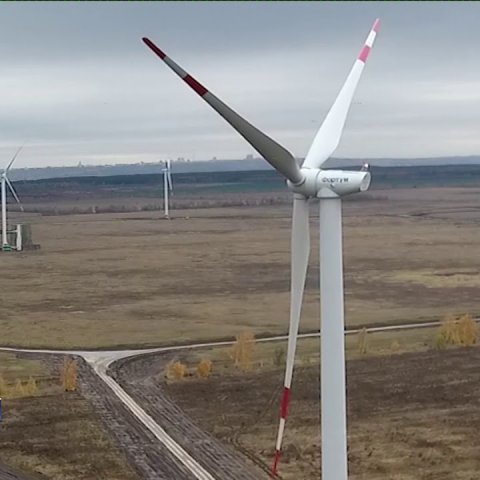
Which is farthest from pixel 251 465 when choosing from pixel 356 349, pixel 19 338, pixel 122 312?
pixel 122 312

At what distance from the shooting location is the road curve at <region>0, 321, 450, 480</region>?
35625 mm

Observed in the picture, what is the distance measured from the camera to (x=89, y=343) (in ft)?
189

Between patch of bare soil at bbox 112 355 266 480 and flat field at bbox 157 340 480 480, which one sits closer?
patch of bare soil at bbox 112 355 266 480

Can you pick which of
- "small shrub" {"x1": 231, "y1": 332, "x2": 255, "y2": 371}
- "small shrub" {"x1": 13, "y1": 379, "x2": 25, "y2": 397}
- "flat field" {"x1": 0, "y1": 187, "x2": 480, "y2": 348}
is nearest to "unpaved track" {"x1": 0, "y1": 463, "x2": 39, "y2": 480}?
"small shrub" {"x1": 13, "y1": 379, "x2": 25, "y2": 397}

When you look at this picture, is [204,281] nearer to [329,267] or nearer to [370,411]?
[370,411]

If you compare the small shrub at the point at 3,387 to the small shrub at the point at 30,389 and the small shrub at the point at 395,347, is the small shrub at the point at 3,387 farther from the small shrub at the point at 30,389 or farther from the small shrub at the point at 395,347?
the small shrub at the point at 395,347

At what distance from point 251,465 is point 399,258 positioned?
6563 centimetres

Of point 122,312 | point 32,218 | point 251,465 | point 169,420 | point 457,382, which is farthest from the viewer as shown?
point 32,218

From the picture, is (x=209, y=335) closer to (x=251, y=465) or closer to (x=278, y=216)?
(x=251, y=465)

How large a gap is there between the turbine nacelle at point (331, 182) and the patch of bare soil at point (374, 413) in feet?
55.1

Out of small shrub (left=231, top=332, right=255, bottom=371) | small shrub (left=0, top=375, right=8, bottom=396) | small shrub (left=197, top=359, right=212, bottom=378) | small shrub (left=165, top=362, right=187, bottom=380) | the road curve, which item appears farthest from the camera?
small shrub (left=231, top=332, right=255, bottom=371)

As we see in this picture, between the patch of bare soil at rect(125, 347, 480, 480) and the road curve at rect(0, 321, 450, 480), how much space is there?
1.70m

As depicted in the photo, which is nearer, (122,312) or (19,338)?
(19,338)

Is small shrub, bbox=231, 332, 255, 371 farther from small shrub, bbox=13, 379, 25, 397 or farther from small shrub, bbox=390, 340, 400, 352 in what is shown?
small shrub, bbox=13, 379, 25, 397
